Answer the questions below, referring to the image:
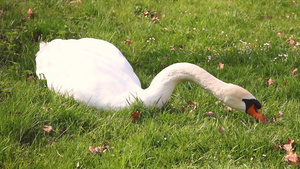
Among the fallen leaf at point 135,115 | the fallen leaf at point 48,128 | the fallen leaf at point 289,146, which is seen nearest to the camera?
the fallen leaf at point 289,146

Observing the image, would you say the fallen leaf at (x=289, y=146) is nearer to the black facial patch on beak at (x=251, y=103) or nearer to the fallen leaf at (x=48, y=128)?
the black facial patch on beak at (x=251, y=103)

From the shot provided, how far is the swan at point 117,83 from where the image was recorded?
4016 mm

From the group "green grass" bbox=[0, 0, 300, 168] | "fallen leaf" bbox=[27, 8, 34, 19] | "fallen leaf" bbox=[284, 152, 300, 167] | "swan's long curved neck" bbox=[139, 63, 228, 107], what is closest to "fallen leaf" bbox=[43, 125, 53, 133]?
"green grass" bbox=[0, 0, 300, 168]

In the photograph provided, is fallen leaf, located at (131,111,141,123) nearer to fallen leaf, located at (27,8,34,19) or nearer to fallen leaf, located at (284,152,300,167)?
fallen leaf, located at (284,152,300,167)

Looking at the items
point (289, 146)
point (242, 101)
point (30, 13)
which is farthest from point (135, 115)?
point (30, 13)

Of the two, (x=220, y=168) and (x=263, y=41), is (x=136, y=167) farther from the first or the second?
(x=263, y=41)

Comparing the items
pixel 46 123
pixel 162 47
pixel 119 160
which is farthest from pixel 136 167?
pixel 162 47

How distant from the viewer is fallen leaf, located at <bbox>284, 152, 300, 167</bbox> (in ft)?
11.3

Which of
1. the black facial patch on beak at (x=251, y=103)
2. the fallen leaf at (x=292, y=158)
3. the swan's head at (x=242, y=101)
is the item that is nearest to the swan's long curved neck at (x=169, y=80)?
the swan's head at (x=242, y=101)

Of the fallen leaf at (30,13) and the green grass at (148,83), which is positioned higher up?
the fallen leaf at (30,13)

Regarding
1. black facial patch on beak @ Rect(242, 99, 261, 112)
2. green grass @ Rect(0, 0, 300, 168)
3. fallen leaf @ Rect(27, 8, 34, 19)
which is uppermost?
black facial patch on beak @ Rect(242, 99, 261, 112)

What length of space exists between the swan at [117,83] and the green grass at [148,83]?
0.45ft

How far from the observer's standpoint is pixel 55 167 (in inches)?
125

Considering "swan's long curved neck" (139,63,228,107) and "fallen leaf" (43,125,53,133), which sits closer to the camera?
"fallen leaf" (43,125,53,133)
